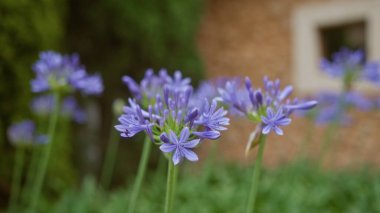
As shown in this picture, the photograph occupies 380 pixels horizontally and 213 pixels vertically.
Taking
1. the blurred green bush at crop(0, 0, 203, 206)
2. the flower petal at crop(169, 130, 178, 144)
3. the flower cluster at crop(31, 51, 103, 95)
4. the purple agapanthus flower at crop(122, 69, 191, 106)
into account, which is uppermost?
the blurred green bush at crop(0, 0, 203, 206)

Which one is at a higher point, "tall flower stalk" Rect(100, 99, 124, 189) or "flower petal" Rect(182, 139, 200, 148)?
"tall flower stalk" Rect(100, 99, 124, 189)

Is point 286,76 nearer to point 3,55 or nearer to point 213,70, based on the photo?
point 213,70

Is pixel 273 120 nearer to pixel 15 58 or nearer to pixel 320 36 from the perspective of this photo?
pixel 15 58

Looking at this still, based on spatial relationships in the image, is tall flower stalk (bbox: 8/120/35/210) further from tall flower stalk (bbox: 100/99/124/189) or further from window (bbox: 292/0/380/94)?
window (bbox: 292/0/380/94)

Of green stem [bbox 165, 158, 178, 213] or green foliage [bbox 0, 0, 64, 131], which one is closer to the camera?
green stem [bbox 165, 158, 178, 213]

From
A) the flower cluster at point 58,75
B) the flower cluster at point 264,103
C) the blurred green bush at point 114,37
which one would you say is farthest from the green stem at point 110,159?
the flower cluster at point 264,103

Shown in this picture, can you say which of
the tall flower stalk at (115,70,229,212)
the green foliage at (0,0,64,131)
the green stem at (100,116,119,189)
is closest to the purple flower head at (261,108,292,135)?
the tall flower stalk at (115,70,229,212)
